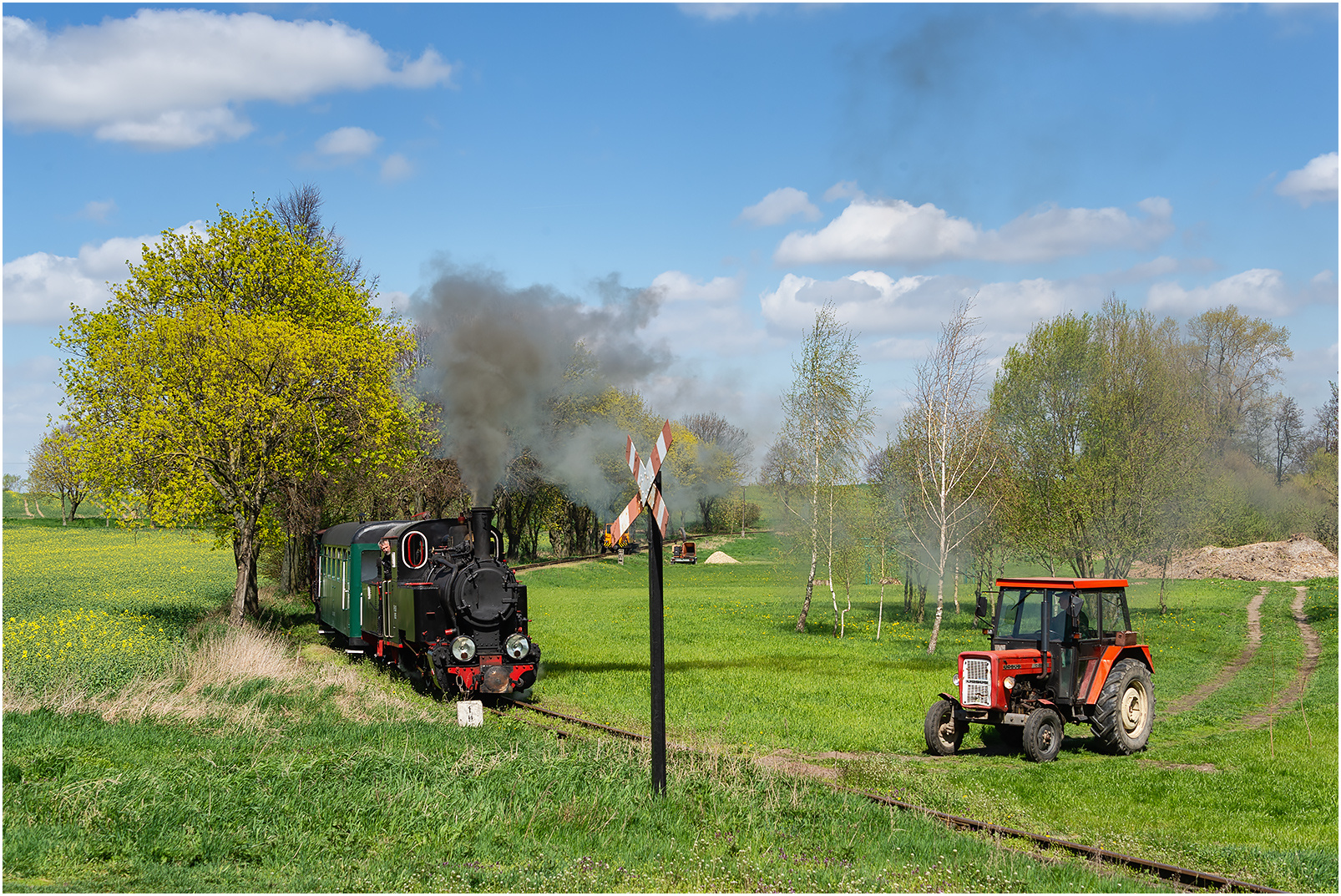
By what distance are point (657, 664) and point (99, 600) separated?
28852mm

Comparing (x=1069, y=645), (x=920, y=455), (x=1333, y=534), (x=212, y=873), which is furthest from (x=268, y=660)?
(x=1333, y=534)

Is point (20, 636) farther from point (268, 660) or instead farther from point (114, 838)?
point (114, 838)

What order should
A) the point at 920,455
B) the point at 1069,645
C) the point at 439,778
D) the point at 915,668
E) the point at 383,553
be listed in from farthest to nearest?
the point at 920,455 → the point at 915,668 → the point at 383,553 → the point at 1069,645 → the point at 439,778

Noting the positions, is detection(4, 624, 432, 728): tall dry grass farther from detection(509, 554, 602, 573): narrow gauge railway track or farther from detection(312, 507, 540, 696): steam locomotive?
detection(509, 554, 602, 573): narrow gauge railway track

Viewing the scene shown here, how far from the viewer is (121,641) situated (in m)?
17.4

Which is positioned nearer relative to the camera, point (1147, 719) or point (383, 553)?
point (1147, 719)

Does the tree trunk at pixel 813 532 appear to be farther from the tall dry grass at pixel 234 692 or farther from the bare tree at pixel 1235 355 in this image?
the bare tree at pixel 1235 355

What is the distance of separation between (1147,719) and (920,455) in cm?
1380

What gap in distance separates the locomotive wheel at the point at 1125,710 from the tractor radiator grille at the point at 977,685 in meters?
1.72

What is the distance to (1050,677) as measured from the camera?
13836 millimetres

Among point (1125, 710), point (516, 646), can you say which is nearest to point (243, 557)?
point (516, 646)

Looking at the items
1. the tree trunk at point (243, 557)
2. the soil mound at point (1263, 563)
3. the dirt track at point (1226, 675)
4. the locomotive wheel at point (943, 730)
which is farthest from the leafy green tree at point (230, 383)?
the soil mound at point (1263, 563)

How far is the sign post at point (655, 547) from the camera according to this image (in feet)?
28.6

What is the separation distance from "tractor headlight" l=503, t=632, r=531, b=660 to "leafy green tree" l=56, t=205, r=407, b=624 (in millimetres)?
9912
